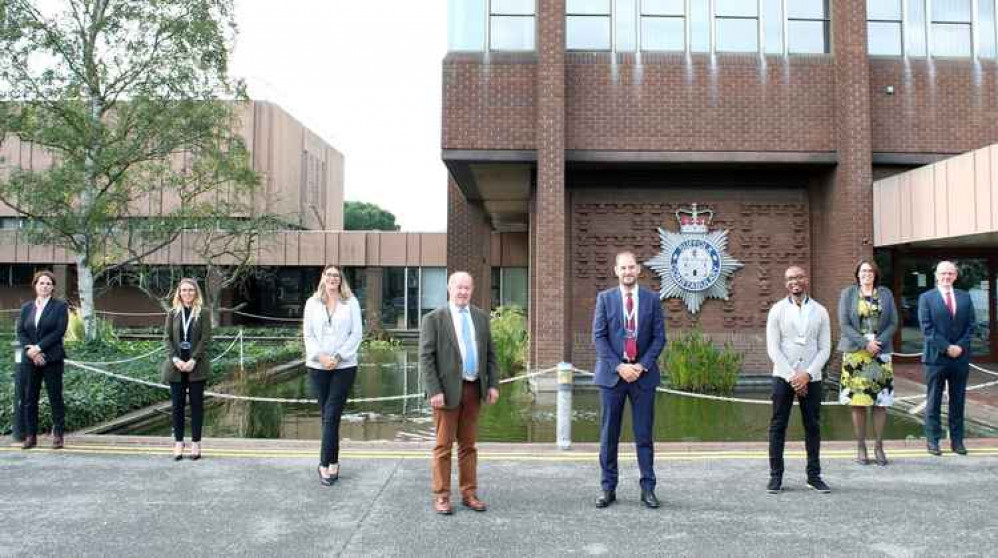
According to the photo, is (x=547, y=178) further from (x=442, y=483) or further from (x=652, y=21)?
(x=442, y=483)

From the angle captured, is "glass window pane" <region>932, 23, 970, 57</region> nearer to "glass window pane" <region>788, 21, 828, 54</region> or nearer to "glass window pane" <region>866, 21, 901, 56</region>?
"glass window pane" <region>866, 21, 901, 56</region>

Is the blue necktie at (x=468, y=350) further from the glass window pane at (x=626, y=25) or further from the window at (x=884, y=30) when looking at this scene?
the window at (x=884, y=30)

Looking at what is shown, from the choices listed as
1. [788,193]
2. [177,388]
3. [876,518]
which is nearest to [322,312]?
[177,388]

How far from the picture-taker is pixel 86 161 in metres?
14.8

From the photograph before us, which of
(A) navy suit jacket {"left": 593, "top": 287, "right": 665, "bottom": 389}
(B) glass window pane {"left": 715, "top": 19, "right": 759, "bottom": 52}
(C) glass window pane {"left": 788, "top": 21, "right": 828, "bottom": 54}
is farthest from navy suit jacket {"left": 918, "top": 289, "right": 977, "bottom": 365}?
(C) glass window pane {"left": 788, "top": 21, "right": 828, "bottom": 54}

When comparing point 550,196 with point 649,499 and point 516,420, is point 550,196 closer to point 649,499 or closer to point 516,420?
point 516,420

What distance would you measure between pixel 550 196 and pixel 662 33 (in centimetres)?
386

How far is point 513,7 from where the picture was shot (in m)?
13.6

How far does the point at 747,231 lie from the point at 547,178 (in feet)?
13.9

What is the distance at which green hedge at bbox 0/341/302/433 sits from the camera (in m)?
8.31

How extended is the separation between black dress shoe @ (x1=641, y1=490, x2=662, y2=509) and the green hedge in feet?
21.1

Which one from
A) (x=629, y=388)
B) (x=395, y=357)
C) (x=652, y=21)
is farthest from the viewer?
(x=395, y=357)

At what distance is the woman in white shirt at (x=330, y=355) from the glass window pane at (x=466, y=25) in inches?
328

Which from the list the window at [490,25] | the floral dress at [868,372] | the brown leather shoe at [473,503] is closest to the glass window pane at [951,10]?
the window at [490,25]
